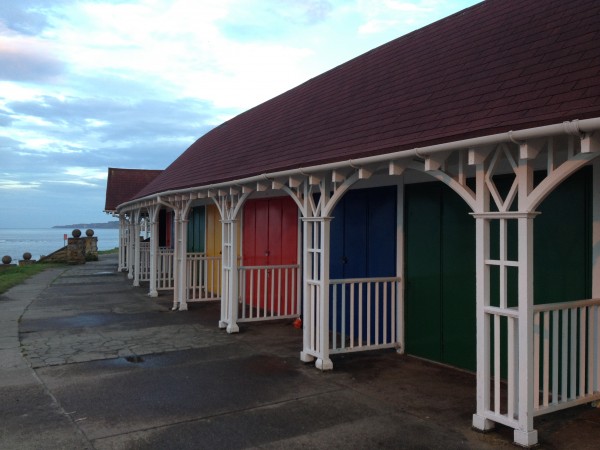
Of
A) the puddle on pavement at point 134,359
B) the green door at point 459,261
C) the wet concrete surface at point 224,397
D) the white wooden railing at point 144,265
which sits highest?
the green door at point 459,261

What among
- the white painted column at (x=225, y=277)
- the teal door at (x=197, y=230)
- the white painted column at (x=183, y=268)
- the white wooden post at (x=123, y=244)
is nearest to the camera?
the white painted column at (x=225, y=277)

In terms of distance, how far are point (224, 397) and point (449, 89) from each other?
4324 millimetres

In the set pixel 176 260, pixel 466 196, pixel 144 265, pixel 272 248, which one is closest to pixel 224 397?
pixel 466 196

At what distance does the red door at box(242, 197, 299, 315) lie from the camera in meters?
10.1

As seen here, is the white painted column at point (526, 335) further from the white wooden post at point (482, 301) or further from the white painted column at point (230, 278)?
the white painted column at point (230, 278)

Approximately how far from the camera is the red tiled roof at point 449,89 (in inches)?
182

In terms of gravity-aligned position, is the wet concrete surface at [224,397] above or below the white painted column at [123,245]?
below

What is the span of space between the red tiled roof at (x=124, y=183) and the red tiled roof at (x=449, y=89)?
64.2ft

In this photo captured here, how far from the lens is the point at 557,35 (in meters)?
5.52

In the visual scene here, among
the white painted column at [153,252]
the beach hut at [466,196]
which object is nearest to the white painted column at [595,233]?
the beach hut at [466,196]

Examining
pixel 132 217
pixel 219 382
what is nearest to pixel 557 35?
pixel 219 382

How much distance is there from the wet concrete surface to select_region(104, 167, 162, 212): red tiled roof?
20.2m

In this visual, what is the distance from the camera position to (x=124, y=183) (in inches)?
1201

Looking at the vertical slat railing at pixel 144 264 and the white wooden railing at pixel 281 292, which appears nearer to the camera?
the white wooden railing at pixel 281 292
